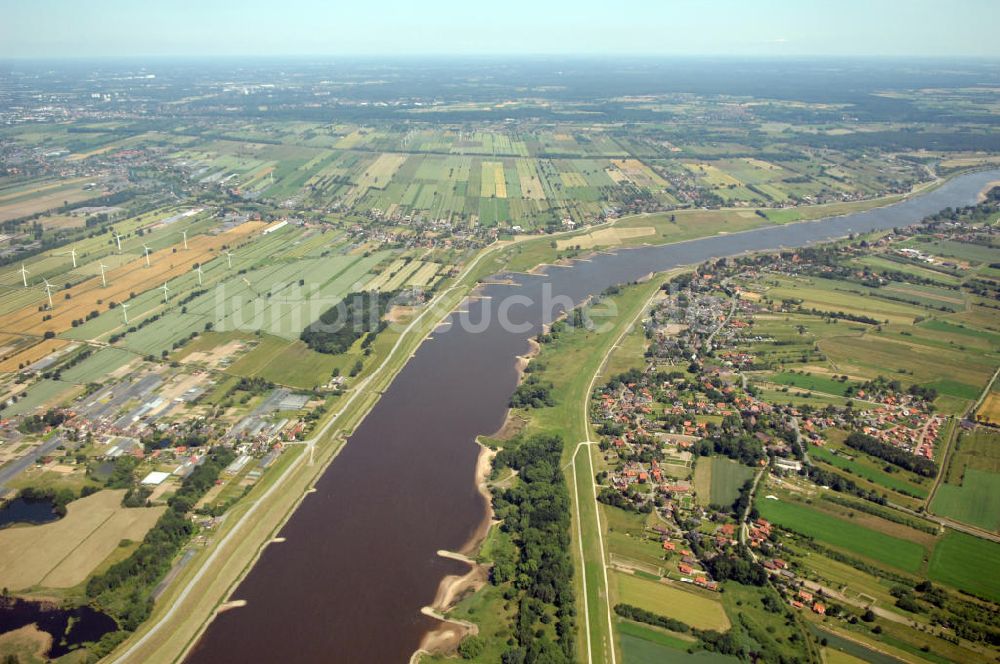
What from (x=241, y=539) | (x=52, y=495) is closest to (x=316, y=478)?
(x=241, y=539)

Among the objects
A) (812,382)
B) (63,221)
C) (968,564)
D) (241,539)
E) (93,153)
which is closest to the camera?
(968,564)

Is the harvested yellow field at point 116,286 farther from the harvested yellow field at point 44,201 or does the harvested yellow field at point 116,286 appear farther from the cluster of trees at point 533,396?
the cluster of trees at point 533,396

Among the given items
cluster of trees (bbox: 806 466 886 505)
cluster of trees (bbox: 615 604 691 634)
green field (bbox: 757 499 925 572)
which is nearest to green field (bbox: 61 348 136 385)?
cluster of trees (bbox: 615 604 691 634)

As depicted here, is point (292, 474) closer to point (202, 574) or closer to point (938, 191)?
point (202, 574)

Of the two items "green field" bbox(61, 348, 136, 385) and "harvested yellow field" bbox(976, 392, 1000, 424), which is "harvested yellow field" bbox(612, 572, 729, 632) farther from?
"green field" bbox(61, 348, 136, 385)

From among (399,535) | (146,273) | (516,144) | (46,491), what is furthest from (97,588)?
(516,144)

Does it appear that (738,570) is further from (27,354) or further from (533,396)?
(27,354)
